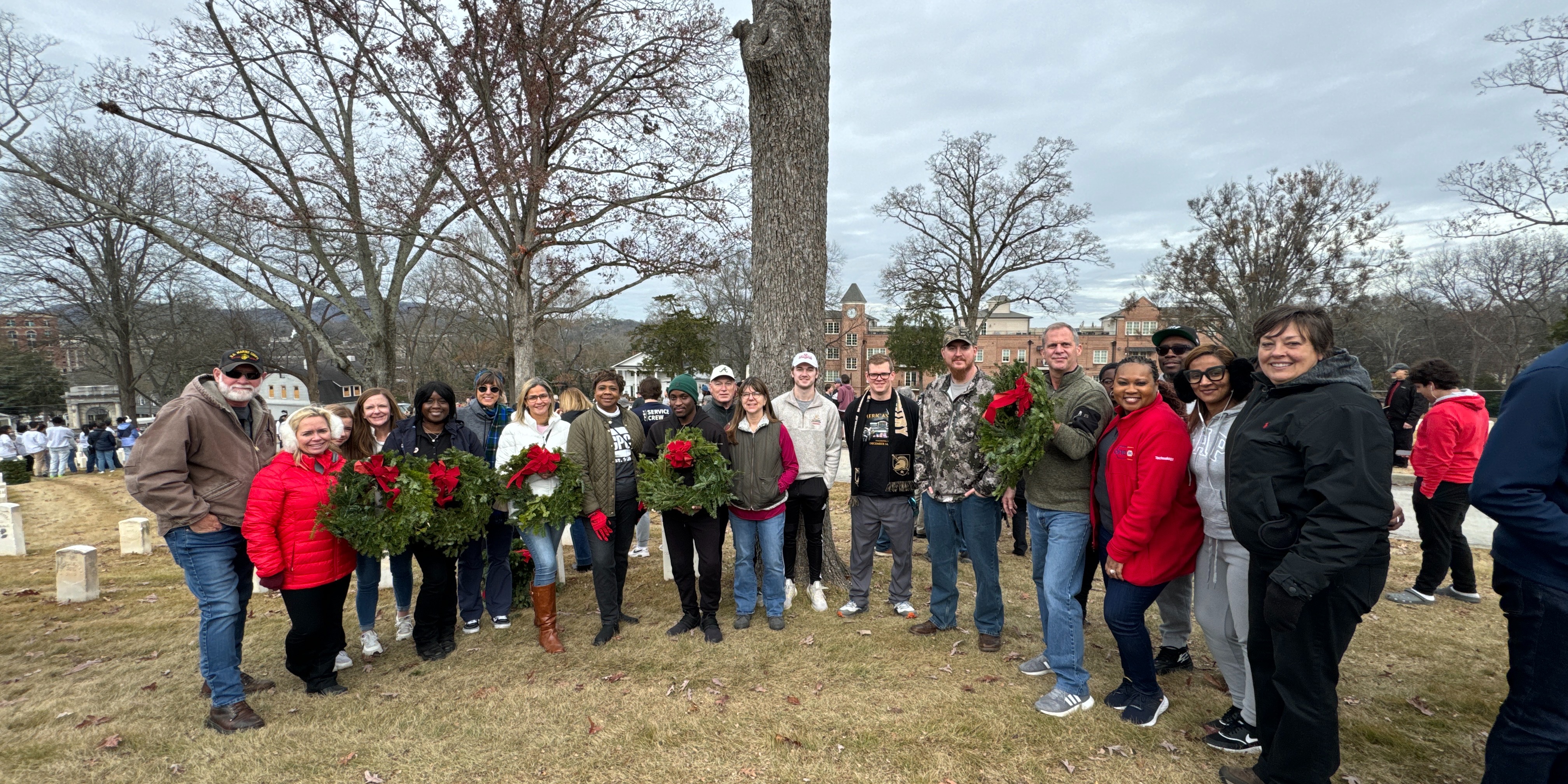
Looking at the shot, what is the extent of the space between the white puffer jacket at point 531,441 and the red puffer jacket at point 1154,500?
401cm

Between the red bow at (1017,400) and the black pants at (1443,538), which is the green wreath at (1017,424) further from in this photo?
the black pants at (1443,538)

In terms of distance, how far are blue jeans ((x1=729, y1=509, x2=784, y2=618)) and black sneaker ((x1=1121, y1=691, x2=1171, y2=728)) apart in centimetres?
266

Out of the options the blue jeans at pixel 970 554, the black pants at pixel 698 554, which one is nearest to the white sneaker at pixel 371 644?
the black pants at pixel 698 554

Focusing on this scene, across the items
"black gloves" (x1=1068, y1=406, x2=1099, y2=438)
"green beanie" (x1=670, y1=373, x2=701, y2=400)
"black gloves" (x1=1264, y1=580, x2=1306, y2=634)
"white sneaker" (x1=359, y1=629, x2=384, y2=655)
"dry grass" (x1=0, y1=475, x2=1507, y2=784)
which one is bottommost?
"dry grass" (x1=0, y1=475, x2=1507, y2=784)

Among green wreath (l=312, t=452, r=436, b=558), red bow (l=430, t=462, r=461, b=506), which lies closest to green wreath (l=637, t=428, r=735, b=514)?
red bow (l=430, t=462, r=461, b=506)

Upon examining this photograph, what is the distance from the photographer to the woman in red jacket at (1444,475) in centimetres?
528

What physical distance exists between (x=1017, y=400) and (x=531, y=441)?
381cm

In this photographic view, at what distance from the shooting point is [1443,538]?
18.3 ft

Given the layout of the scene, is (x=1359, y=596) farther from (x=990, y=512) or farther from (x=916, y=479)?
(x=916, y=479)

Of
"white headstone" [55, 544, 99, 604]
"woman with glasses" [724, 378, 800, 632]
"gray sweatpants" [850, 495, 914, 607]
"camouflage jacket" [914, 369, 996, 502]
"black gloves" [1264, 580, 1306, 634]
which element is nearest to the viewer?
"black gloves" [1264, 580, 1306, 634]

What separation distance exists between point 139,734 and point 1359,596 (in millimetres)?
6712

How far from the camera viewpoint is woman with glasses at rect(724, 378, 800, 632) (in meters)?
5.22

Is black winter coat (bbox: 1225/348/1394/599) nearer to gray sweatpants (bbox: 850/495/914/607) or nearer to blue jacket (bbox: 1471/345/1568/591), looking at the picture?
blue jacket (bbox: 1471/345/1568/591)

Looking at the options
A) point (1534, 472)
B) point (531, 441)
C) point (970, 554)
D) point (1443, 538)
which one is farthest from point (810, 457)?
point (1443, 538)
